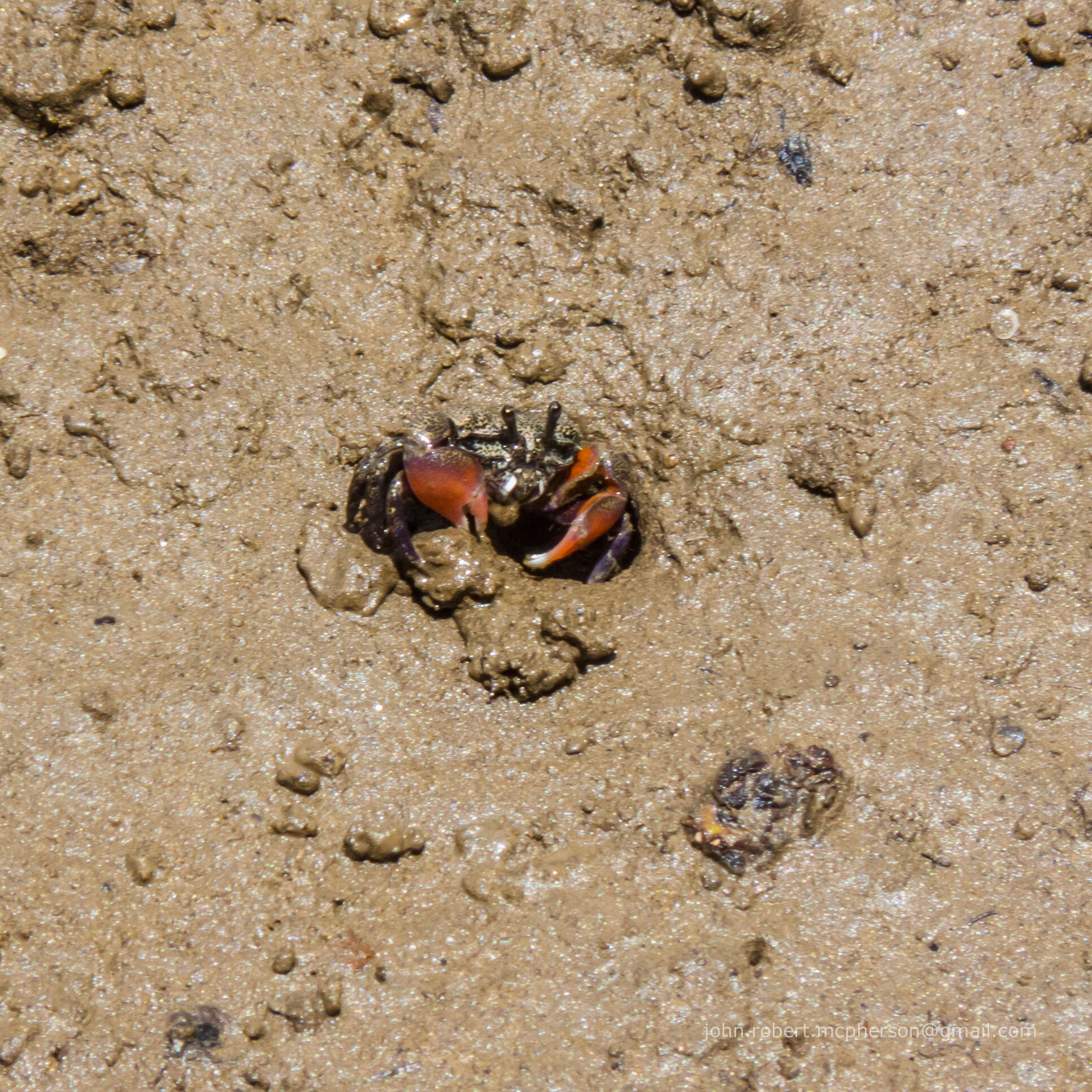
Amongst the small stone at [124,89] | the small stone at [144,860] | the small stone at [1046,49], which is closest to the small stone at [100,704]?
the small stone at [144,860]

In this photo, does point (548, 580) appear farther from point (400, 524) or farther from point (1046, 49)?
point (1046, 49)

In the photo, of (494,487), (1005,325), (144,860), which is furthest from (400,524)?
(1005,325)

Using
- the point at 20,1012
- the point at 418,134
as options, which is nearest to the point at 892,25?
the point at 418,134

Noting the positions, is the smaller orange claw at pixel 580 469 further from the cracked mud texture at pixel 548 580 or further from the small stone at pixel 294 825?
the small stone at pixel 294 825

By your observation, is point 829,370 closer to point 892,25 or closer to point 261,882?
point 892,25

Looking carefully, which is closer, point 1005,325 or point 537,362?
point 1005,325

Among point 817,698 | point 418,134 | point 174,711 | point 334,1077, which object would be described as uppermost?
point 418,134
